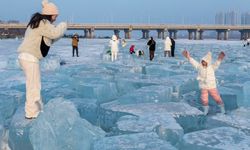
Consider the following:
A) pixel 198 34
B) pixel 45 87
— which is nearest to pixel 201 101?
pixel 45 87

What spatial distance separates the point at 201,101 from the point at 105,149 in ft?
11.4

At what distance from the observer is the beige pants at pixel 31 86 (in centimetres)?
443

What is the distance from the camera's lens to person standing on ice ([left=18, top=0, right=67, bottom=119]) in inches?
167

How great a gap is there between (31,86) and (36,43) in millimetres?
509

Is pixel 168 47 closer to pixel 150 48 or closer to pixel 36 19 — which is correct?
Result: pixel 150 48

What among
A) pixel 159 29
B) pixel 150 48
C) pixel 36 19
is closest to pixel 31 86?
pixel 36 19

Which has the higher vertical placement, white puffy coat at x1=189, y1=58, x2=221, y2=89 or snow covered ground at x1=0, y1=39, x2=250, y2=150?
white puffy coat at x1=189, y1=58, x2=221, y2=89

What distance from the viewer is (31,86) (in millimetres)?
4461

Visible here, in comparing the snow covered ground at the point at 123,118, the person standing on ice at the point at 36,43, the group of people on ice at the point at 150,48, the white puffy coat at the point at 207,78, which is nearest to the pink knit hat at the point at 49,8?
the person standing on ice at the point at 36,43

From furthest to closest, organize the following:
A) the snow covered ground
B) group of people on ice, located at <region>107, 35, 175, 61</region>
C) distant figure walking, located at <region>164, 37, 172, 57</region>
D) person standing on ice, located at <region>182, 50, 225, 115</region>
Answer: distant figure walking, located at <region>164, 37, 172, 57</region> < group of people on ice, located at <region>107, 35, 175, 61</region> < person standing on ice, located at <region>182, 50, 225, 115</region> < the snow covered ground

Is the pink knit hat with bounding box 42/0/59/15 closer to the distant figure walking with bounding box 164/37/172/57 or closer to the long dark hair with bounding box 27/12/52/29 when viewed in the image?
the long dark hair with bounding box 27/12/52/29

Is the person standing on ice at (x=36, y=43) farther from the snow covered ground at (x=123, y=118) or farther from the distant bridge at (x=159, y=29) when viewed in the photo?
the distant bridge at (x=159, y=29)

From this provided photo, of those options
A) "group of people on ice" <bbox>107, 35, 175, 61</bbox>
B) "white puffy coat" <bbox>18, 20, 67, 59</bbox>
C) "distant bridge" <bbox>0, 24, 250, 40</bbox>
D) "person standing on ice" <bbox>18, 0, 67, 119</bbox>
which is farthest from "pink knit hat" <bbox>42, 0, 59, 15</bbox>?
"distant bridge" <bbox>0, 24, 250, 40</bbox>

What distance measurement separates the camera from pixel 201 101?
677 centimetres
